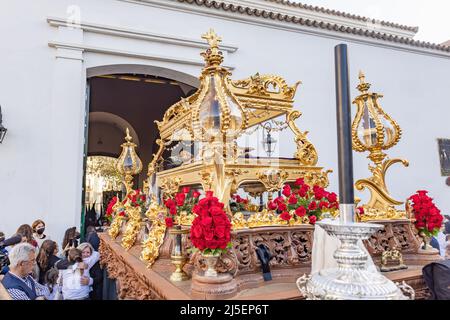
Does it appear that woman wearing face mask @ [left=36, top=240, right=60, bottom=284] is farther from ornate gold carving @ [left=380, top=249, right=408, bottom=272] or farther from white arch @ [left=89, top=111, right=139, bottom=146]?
white arch @ [left=89, top=111, right=139, bottom=146]

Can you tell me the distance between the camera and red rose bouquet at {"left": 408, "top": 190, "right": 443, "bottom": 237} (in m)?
1.94

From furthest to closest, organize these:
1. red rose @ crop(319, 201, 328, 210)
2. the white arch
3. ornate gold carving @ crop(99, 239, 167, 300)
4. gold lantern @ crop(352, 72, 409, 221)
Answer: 1. the white arch
2. gold lantern @ crop(352, 72, 409, 221)
3. red rose @ crop(319, 201, 328, 210)
4. ornate gold carving @ crop(99, 239, 167, 300)

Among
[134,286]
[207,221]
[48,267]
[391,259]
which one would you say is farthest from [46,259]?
[391,259]

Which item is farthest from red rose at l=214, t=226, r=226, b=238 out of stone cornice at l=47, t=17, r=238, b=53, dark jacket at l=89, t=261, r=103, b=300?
stone cornice at l=47, t=17, r=238, b=53

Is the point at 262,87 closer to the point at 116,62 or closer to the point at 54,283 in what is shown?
the point at 54,283

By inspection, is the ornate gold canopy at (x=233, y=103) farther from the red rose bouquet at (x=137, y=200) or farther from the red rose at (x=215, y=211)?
the red rose at (x=215, y=211)

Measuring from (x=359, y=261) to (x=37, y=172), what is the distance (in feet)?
16.3

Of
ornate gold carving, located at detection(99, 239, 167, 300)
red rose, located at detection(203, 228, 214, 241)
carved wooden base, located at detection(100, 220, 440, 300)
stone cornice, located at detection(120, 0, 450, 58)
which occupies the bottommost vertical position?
ornate gold carving, located at detection(99, 239, 167, 300)

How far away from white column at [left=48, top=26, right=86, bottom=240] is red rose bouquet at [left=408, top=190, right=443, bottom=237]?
4477 millimetres

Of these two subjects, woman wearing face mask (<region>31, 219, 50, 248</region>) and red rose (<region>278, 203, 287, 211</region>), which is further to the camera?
woman wearing face mask (<region>31, 219, 50, 248</region>)

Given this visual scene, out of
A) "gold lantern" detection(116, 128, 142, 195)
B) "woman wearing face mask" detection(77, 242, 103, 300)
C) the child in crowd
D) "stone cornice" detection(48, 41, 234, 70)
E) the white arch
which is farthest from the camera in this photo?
the white arch

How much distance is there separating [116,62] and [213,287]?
503cm
